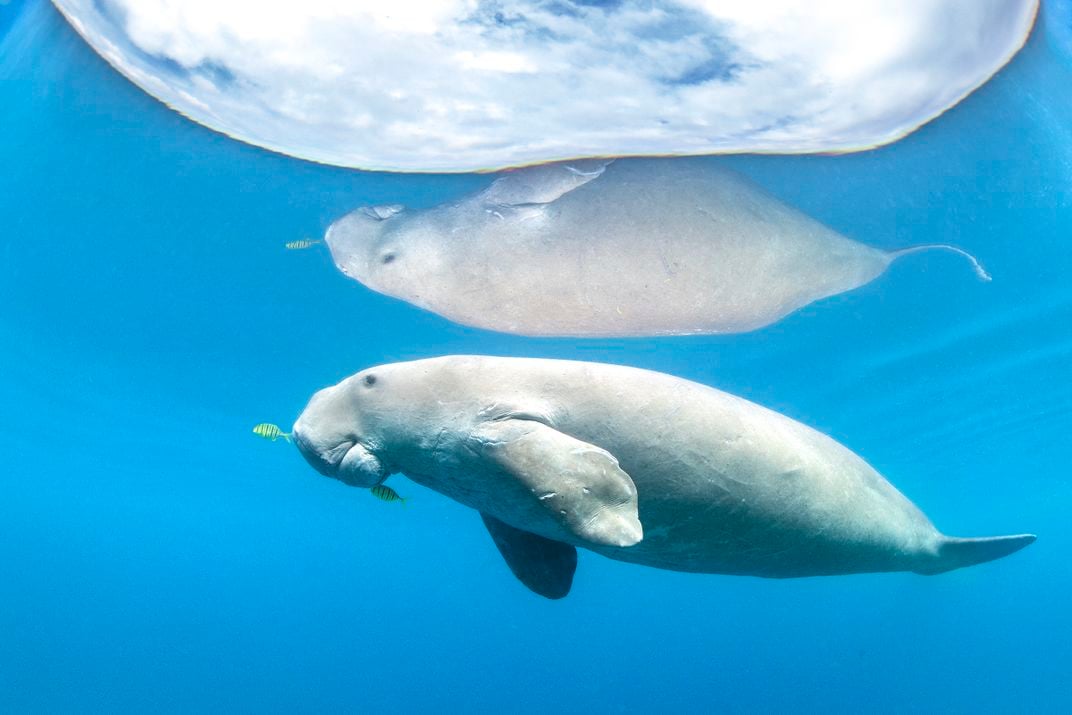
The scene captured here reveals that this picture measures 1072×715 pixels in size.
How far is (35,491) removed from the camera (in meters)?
52.8

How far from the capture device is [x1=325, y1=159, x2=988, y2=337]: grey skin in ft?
25.0

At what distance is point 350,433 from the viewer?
3.80 meters

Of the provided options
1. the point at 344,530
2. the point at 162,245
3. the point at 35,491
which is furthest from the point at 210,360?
the point at 35,491

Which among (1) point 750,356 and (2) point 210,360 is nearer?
(1) point 750,356

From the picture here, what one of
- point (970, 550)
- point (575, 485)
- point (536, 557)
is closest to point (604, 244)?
point (536, 557)

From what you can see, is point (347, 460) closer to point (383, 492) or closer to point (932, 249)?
point (383, 492)

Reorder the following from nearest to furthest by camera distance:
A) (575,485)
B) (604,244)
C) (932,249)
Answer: (575,485) → (604,244) → (932,249)

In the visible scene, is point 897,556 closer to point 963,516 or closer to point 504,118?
point 504,118

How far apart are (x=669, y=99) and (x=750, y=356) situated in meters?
10.1

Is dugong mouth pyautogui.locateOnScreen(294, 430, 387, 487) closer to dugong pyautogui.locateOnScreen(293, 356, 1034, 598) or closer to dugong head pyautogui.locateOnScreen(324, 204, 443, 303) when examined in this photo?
dugong pyautogui.locateOnScreen(293, 356, 1034, 598)

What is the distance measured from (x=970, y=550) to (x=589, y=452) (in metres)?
5.29

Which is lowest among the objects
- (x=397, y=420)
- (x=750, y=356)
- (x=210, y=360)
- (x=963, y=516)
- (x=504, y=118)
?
(x=397, y=420)

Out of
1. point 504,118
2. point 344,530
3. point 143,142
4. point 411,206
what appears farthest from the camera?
point 344,530

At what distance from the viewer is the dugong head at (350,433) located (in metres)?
3.78
